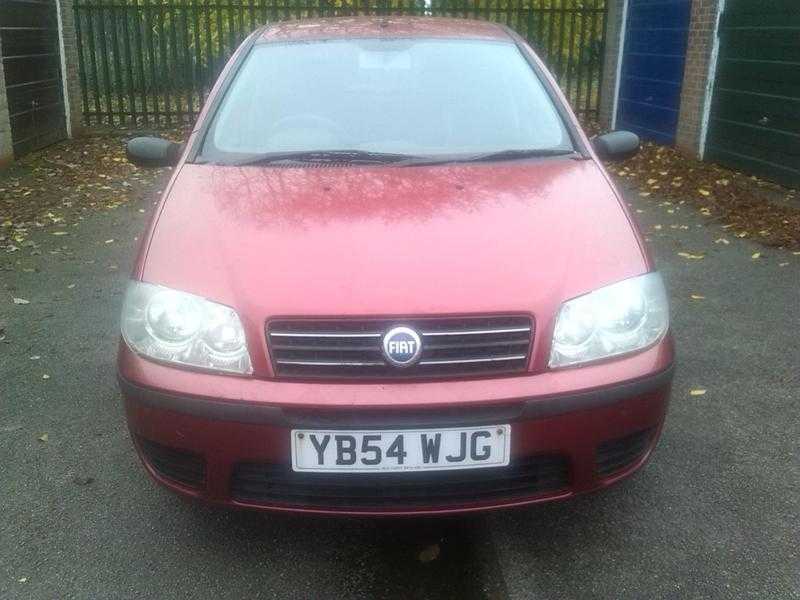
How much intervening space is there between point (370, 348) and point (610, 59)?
35.1 ft

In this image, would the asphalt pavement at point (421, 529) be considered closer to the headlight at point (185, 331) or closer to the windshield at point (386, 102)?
the headlight at point (185, 331)

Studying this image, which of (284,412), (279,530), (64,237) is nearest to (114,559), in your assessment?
(279,530)

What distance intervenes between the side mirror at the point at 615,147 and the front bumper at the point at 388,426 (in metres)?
1.60

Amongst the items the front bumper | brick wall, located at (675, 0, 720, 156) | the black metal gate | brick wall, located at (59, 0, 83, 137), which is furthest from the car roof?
brick wall, located at (59, 0, 83, 137)

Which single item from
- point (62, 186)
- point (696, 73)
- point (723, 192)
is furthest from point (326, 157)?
point (696, 73)

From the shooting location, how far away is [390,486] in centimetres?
225

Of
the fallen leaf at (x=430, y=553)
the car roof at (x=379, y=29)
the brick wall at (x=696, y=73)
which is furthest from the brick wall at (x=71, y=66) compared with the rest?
the fallen leaf at (x=430, y=553)

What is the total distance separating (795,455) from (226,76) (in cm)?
278

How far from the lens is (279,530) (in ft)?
8.96

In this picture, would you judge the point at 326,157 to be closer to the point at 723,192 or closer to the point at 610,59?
the point at 723,192

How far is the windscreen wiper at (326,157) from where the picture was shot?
3072 mm

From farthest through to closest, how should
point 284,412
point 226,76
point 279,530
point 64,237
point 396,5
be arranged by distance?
point 396,5 < point 64,237 < point 226,76 < point 279,530 < point 284,412

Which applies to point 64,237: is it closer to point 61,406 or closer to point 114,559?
point 61,406

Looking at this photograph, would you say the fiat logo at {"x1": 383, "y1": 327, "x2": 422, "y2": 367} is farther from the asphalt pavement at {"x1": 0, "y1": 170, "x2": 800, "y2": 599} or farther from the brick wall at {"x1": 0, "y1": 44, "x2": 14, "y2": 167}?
the brick wall at {"x1": 0, "y1": 44, "x2": 14, "y2": 167}
